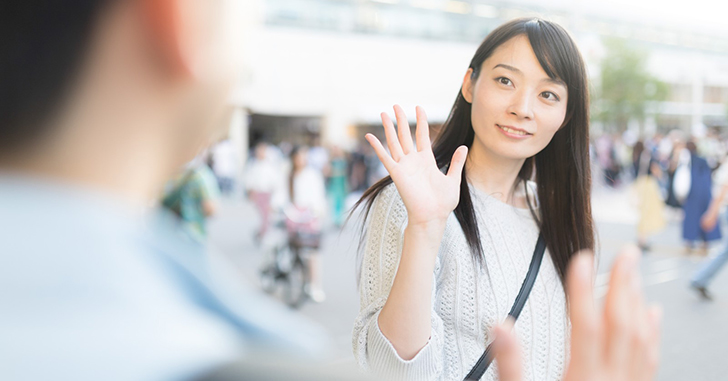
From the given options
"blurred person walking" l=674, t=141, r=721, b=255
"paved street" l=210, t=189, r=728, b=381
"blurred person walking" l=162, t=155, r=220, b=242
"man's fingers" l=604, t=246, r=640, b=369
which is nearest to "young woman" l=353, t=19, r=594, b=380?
"paved street" l=210, t=189, r=728, b=381

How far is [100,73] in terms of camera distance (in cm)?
44

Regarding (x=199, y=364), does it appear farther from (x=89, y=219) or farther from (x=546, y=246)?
(x=546, y=246)

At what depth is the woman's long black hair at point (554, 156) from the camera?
1.73m

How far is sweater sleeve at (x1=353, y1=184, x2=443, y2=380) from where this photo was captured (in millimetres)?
1424

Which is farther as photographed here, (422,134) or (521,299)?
(521,299)

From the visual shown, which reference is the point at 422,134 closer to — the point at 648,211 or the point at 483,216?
the point at 483,216

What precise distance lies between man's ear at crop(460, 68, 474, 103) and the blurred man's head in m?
1.50

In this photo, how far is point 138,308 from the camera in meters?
0.39

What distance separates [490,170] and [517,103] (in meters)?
0.25

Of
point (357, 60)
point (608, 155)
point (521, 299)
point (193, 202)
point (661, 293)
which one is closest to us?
point (521, 299)

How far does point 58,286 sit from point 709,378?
4.65 m

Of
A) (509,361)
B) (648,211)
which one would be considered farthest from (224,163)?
(509,361)

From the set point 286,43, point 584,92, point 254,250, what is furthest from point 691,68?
point 584,92

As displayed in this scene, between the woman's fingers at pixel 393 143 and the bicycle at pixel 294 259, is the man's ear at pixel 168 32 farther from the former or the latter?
the bicycle at pixel 294 259
